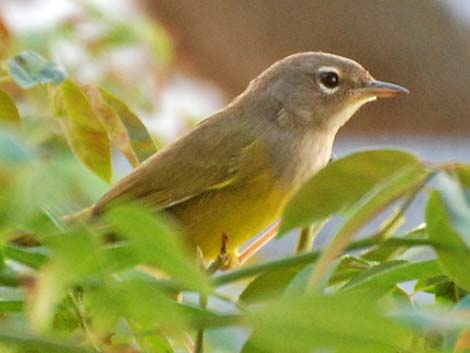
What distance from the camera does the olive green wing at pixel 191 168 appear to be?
50.9 inches

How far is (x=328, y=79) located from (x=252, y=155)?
273 mm

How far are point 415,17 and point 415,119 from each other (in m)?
0.50

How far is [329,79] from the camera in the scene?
67.7 inches

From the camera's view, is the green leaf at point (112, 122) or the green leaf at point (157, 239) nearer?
the green leaf at point (157, 239)

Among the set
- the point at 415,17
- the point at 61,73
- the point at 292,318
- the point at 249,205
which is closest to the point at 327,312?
the point at 292,318

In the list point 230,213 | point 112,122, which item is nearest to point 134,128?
point 112,122

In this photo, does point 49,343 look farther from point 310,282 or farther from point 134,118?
point 134,118

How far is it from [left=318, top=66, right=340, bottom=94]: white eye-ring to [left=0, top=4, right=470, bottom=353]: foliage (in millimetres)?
947

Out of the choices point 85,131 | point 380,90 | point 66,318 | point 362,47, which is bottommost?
point 66,318

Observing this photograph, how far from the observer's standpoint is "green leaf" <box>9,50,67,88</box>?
79cm

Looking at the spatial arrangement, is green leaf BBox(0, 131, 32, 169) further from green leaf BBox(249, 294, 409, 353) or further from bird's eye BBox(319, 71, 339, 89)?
bird's eye BBox(319, 71, 339, 89)

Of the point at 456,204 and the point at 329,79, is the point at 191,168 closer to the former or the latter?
the point at 329,79

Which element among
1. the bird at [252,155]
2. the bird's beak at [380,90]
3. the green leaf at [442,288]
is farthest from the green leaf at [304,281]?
the bird's beak at [380,90]

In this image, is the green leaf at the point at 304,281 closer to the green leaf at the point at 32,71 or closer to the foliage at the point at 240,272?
the foliage at the point at 240,272
